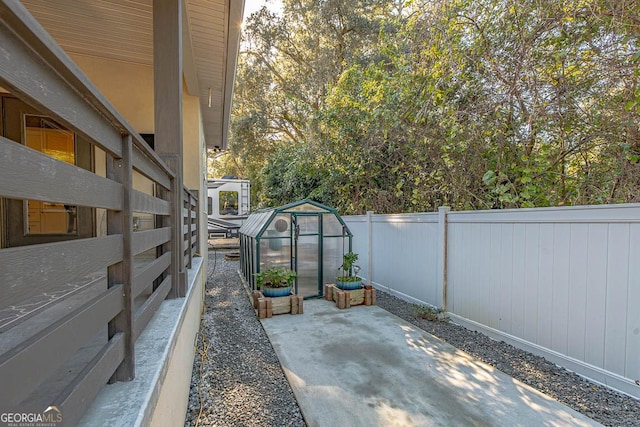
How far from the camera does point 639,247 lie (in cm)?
279

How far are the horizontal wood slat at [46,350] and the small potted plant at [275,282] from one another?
442cm

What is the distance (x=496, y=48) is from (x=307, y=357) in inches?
189

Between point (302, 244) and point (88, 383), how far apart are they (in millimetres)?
5325

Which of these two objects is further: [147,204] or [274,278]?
[274,278]

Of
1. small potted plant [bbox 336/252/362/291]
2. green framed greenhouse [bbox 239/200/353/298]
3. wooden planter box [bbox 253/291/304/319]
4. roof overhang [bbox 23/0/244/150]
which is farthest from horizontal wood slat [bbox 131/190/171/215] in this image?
small potted plant [bbox 336/252/362/291]

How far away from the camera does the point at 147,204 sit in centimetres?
174

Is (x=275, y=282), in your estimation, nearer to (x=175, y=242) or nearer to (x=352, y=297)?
(x=352, y=297)

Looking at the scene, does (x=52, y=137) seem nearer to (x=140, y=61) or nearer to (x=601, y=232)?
(x=140, y=61)

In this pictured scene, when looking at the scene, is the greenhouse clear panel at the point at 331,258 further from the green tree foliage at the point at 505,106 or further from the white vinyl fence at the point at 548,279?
the green tree foliage at the point at 505,106

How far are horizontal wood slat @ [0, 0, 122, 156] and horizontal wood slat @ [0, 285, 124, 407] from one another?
0.56 m

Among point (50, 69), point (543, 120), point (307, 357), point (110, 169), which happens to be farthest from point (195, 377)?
point (543, 120)

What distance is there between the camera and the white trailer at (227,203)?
16094 millimetres

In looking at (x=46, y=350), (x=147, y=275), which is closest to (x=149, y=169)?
(x=147, y=275)

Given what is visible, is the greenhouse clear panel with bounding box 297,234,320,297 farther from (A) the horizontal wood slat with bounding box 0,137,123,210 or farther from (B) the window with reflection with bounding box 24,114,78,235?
(A) the horizontal wood slat with bounding box 0,137,123,210
